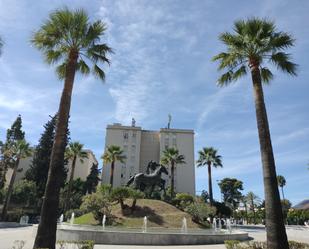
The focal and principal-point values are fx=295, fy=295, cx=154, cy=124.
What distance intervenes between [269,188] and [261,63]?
689cm

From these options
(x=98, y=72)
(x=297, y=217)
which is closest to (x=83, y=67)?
(x=98, y=72)

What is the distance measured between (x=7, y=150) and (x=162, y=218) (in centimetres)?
3526

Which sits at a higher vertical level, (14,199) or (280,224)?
(14,199)

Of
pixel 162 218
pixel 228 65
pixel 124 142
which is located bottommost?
pixel 162 218

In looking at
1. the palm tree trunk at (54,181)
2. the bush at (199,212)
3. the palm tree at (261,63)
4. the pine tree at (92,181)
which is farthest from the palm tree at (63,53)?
the pine tree at (92,181)

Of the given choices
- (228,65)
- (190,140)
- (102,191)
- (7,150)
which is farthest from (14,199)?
(228,65)

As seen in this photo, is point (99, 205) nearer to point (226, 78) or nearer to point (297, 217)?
point (226, 78)

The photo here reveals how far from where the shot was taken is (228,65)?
53.0 ft

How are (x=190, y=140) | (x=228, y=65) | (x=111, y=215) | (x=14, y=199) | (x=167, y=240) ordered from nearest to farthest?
(x=228, y=65)
(x=167, y=240)
(x=111, y=215)
(x=14, y=199)
(x=190, y=140)

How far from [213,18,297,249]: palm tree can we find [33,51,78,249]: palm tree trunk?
25.4 feet

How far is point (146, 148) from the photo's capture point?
276ft

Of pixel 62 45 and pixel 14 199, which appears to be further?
pixel 14 199

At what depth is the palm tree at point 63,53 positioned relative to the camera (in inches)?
431

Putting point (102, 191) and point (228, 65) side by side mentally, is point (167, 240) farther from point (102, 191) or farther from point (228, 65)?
point (228, 65)
